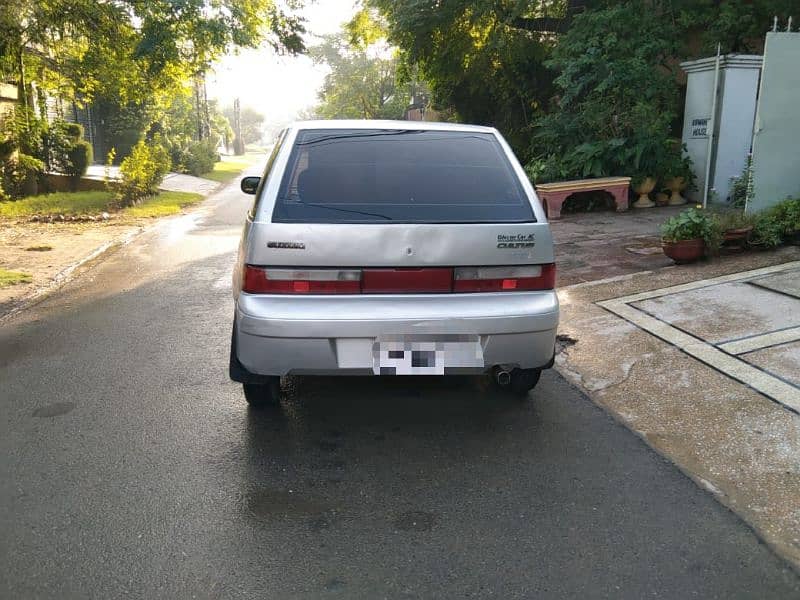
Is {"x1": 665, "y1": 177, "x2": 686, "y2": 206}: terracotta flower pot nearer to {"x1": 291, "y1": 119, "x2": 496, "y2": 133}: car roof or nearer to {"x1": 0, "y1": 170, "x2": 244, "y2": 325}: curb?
{"x1": 291, "y1": 119, "x2": 496, "y2": 133}: car roof

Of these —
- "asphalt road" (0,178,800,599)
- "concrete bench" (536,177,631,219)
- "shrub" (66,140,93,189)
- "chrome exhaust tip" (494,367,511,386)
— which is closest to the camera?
"asphalt road" (0,178,800,599)

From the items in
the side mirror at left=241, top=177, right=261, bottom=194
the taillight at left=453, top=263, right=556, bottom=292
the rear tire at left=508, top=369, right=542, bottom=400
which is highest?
the side mirror at left=241, top=177, right=261, bottom=194

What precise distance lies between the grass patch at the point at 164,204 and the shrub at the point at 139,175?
0.82 feet

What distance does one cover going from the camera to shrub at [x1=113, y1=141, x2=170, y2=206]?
52.1ft

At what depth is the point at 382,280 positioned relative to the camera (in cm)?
350

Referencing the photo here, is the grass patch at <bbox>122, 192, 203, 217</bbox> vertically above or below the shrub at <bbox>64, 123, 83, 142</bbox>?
below

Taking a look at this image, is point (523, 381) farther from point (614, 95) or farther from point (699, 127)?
point (614, 95)

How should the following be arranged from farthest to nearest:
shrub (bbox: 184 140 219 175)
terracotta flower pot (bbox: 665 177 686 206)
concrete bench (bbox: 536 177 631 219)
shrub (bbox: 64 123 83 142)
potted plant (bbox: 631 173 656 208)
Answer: shrub (bbox: 184 140 219 175)
shrub (bbox: 64 123 83 142)
terracotta flower pot (bbox: 665 177 686 206)
potted plant (bbox: 631 173 656 208)
concrete bench (bbox: 536 177 631 219)

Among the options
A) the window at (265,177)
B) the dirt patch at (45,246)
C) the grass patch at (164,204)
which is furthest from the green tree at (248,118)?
the window at (265,177)

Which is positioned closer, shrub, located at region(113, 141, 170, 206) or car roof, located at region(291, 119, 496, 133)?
car roof, located at region(291, 119, 496, 133)

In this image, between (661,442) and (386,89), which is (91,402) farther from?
(386,89)

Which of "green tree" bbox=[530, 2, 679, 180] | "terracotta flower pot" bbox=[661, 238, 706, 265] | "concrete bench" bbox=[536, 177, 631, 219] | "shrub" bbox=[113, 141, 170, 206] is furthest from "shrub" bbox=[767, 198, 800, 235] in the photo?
"shrub" bbox=[113, 141, 170, 206]

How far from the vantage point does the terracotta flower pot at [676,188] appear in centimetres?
1225

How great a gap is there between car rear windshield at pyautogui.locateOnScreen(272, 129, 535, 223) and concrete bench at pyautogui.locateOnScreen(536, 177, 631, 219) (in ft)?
26.1
